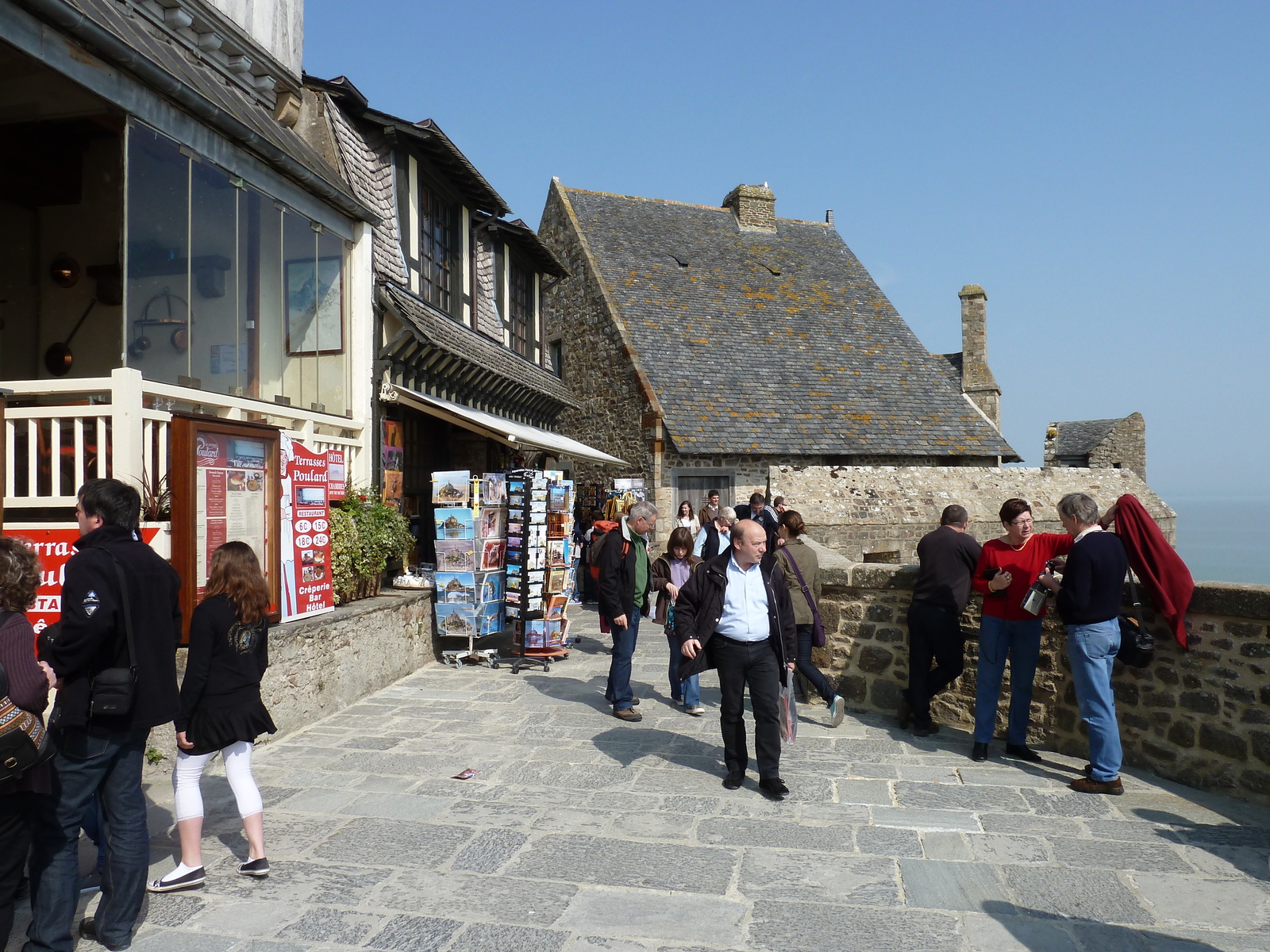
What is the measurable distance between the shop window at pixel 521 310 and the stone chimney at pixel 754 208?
9530mm

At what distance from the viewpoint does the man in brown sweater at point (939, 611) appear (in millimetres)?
6270

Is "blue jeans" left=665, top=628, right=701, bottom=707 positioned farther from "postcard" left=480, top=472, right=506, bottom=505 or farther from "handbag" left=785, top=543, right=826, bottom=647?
"postcard" left=480, top=472, right=506, bottom=505

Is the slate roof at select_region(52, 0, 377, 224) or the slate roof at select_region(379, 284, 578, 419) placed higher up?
the slate roof at select_region(52, 0, 377, 224)

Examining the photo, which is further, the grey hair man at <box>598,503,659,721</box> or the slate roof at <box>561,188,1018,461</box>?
the slate roof at <box>561,188,1018,461</box>

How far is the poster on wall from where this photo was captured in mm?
6930

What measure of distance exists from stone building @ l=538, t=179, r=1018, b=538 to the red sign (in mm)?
12985

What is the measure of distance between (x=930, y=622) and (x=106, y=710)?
5.06 m

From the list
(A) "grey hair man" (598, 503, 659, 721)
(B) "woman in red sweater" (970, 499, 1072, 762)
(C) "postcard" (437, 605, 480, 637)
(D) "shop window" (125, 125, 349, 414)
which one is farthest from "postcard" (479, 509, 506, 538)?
(B) "woman in red sweater" (970, 499, 1072, 762)

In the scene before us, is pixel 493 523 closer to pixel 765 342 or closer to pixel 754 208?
pixel 765 342

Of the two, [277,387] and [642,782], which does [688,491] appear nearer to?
[277,387]

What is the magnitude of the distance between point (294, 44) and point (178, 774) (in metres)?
7.87

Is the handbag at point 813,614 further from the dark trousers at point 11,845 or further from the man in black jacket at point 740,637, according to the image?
the dark trousers at point 11,845

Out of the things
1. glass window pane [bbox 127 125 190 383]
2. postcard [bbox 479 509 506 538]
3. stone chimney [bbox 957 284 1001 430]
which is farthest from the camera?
stone chimney [bbox 957 284 1001 430]

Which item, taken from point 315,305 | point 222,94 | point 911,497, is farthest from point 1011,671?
point 911,497
